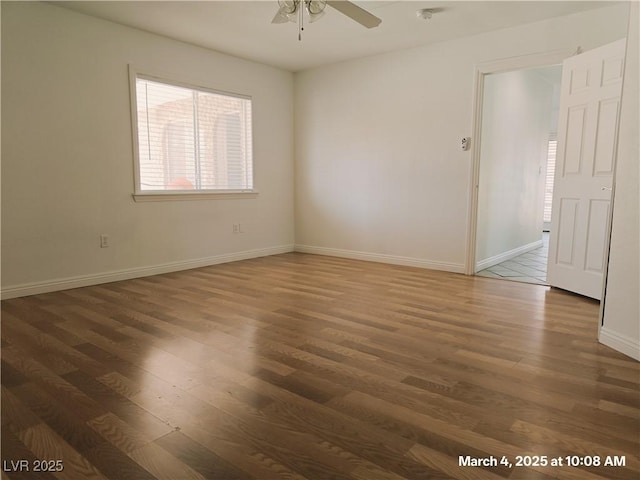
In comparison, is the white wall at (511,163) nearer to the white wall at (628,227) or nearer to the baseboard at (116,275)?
the white wall at (628,227)

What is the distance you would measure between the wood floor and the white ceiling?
2.57 metres

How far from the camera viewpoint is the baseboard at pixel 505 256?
492 cm

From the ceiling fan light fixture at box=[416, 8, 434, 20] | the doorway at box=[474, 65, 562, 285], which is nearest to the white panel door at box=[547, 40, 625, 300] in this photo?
the doorway at box=[474, 65, 562, 285]

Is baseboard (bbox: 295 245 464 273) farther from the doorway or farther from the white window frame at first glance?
the white window frame

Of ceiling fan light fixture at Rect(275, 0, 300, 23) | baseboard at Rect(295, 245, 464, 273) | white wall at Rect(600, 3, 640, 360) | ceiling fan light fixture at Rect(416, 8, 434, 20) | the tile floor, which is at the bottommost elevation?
the tile floor

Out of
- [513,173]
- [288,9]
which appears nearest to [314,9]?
[288,9]

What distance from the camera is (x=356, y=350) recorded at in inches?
96.5

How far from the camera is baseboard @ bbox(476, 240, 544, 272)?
4919 millimetres

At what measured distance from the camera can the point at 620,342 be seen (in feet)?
7.92

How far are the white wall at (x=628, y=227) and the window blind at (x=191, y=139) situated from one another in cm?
411

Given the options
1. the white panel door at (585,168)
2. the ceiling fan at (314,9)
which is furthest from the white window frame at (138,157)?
the white panel door at (585,168)

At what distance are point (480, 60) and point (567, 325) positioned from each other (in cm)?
287

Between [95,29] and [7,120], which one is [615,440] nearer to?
[7,120]

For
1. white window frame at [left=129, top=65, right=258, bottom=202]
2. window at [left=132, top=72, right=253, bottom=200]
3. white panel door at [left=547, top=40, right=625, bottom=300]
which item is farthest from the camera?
window at [left=132, top=72, right=253, bottom=200]
